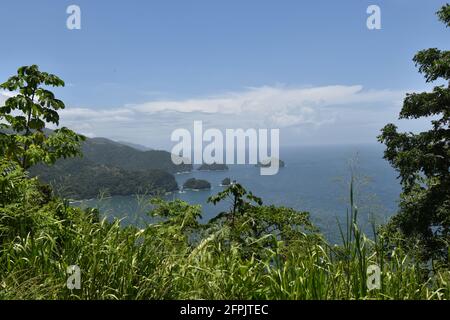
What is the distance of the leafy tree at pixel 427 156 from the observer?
1159 cm

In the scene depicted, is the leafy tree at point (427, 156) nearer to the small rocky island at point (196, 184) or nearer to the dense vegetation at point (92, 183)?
the dense vegetation at point (92, 183)

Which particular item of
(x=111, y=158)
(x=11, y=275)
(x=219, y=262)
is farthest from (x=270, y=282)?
(x=111, y=158)

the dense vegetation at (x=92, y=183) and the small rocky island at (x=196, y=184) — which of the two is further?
the small rocky island at (x=196, y=184)

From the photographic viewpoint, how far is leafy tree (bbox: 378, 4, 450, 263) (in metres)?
11.6

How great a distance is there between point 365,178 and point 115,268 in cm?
245

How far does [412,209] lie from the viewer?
41.1 feet

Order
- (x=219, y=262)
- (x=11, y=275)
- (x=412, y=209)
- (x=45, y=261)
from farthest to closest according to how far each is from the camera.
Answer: (x=412, y=209), (x=219, y=262), (x=45, y=261), (x=11, y=275)

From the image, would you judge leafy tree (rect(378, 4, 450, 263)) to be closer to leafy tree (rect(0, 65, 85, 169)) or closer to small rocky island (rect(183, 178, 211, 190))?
leafy tree (rect(0, 65, 85, 169))
